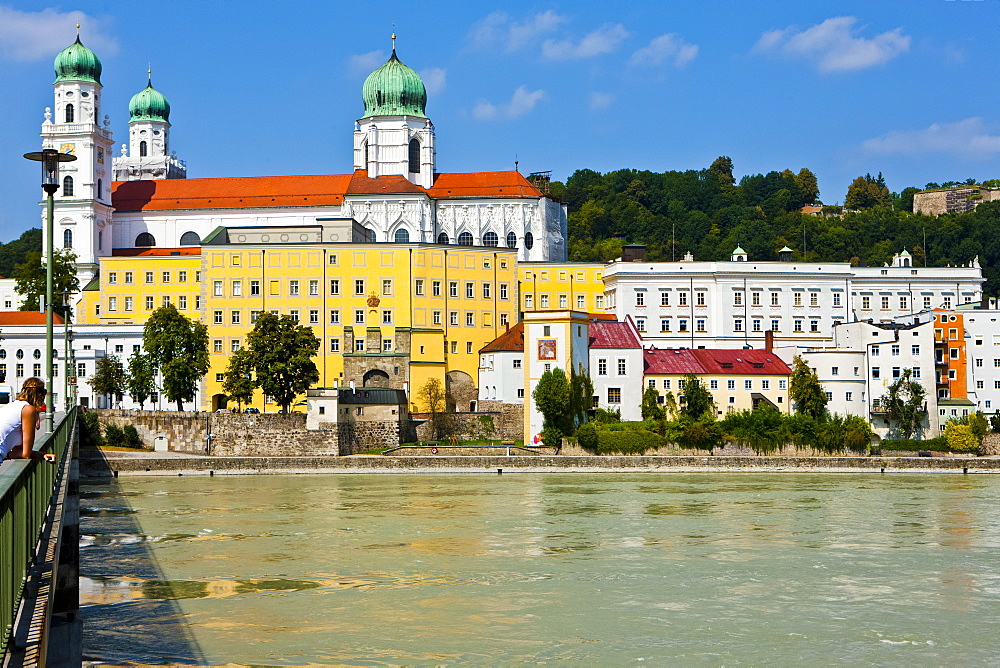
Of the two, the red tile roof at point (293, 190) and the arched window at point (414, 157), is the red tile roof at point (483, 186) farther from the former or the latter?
the arched window at point (414, 157)

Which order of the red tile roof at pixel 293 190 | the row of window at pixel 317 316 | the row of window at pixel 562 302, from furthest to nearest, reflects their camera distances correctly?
the red tile roof at pixel 293 190
the row of window at pixel 562 302
the row of window at pixel 317 316

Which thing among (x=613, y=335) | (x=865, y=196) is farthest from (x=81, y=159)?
(x=865, y=196)

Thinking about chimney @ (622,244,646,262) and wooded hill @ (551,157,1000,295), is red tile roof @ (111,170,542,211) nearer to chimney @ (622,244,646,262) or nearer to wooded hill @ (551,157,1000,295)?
chimney @ (622,244,646,262)

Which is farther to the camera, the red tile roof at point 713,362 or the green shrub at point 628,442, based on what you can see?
the red tile roof at point 713,362

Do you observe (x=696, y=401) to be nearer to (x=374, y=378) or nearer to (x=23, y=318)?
(x=374, y=378)

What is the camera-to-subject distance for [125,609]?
2166 cm

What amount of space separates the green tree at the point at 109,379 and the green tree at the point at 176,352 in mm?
3203

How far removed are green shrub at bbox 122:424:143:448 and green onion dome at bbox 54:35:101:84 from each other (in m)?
38.3

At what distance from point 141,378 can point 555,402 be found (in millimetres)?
21646

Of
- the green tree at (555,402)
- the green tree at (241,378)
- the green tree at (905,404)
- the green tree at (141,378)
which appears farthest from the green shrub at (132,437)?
the green tree at (905,404)

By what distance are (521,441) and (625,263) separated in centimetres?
2013

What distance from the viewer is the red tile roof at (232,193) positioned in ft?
294

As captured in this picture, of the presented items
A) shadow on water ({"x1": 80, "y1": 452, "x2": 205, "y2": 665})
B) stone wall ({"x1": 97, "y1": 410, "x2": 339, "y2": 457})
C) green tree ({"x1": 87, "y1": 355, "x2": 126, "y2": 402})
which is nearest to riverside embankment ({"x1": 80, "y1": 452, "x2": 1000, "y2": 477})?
stone wall ({"x1": 97, "y1": 410, "x2": 339, "y2": 457})

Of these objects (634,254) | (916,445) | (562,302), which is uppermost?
(634,254)
